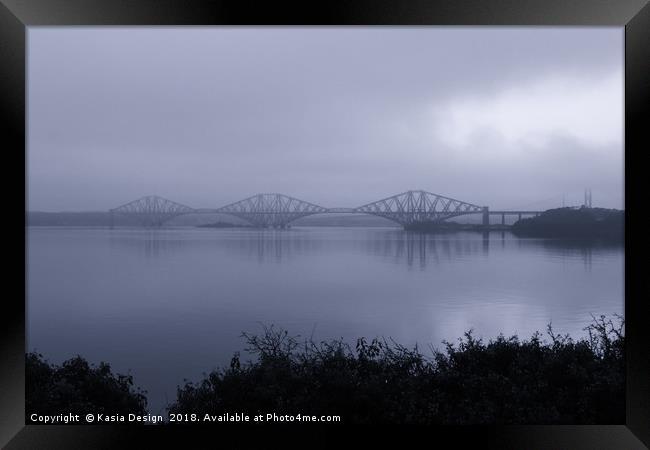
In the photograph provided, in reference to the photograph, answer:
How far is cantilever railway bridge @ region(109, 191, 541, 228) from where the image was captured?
36.5 feet

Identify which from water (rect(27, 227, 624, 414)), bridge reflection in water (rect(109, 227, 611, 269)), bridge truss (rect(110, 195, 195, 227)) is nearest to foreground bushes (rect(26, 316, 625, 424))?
water (rect(27, 227, 624, 414))

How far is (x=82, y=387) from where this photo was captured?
2.53 meters

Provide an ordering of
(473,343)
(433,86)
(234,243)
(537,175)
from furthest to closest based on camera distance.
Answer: (234,243)
(537,175)
(433,86)
(473,343)

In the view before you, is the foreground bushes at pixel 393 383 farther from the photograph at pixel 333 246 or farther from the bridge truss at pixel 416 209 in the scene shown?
the bridge truss at pixel 416 209

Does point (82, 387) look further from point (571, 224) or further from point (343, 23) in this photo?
point (571, 224)

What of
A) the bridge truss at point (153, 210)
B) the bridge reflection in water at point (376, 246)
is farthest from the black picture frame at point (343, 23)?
the bridge truss at point (153, 210)

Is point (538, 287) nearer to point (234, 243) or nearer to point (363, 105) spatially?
point (363, 105)

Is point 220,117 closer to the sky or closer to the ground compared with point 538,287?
closer to the sky

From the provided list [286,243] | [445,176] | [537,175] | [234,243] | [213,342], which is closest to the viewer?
[213,342]

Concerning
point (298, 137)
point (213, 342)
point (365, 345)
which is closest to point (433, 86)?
point (213, 342)

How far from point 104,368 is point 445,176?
10901 mm

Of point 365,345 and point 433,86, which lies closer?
point 365,345

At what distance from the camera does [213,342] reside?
18.1ft

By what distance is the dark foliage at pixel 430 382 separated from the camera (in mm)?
2318
